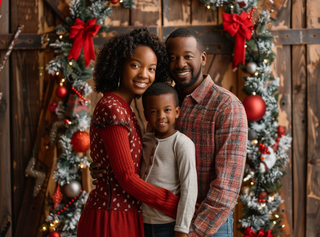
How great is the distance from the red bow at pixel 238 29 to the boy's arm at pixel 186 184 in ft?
3.96

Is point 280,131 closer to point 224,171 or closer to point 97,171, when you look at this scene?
point 224,171

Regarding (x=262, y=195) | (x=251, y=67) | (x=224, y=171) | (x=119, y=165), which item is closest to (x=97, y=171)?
(x=119, y=165)

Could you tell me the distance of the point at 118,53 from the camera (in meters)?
1.47

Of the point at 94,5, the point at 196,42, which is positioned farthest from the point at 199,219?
the point at 94,5

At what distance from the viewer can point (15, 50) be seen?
8.53ft

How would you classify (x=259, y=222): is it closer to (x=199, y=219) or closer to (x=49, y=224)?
(x=199, y=219)

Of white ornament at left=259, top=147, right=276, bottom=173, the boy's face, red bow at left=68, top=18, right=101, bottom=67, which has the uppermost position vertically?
red bow at left=68, top=18, right=101, bottom=67

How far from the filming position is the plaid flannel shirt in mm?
1364

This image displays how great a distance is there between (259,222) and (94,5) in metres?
2.08

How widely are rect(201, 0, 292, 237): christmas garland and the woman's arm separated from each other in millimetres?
1158

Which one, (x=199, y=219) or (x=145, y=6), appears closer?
(x=199, y=219)

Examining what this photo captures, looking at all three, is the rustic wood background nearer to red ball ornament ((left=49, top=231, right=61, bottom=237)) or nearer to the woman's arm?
red ball ornament ((left=49, top=231, right=61, bottom=237))

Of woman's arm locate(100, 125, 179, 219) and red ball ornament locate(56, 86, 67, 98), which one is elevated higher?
red ball ornament locate(56, 86, 67, 98)

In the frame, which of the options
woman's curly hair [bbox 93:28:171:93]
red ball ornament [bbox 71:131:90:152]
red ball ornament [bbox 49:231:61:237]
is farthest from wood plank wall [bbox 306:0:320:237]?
red ball ornament [bbox 49:231:61:237]
